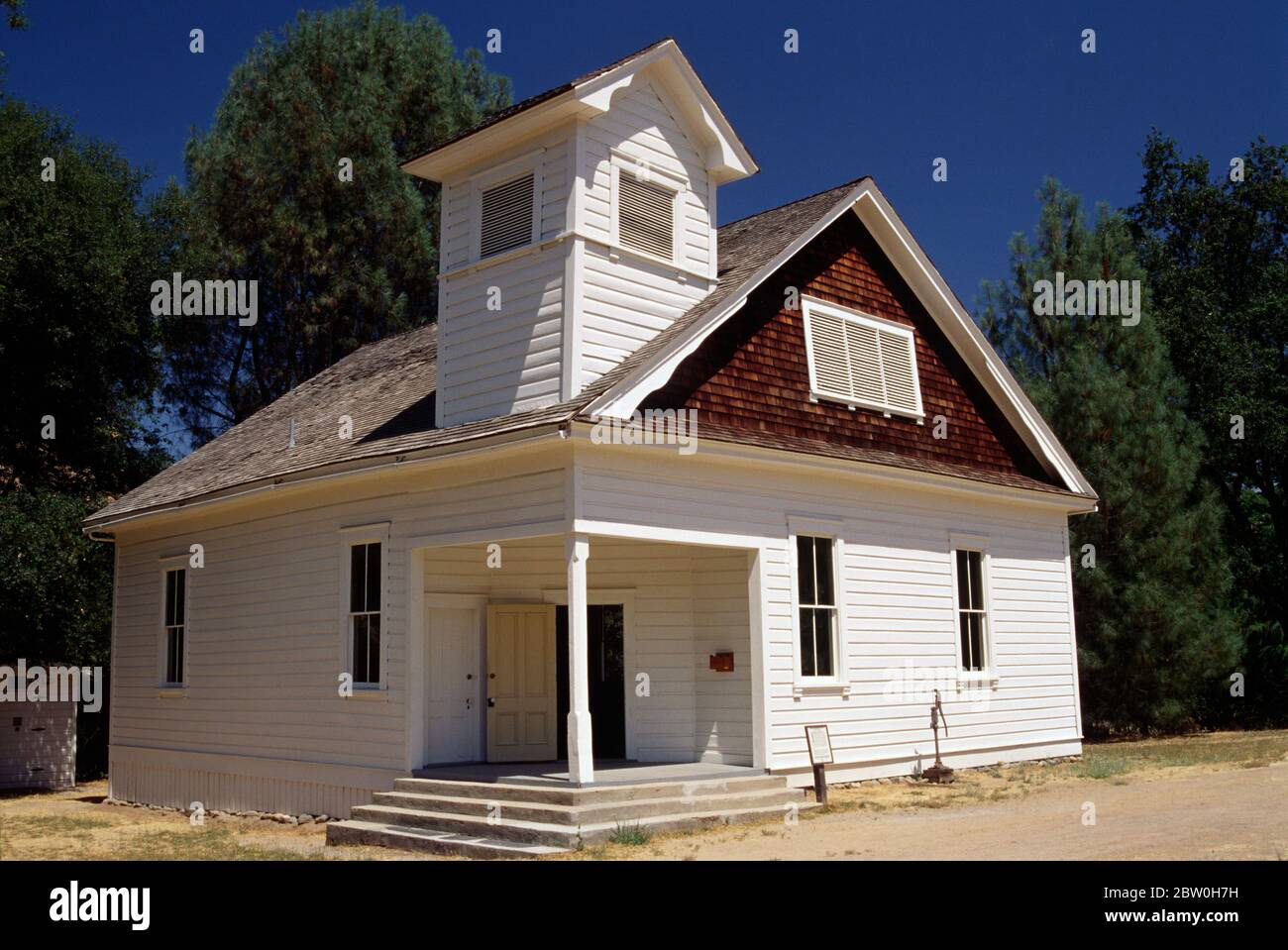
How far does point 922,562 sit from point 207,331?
85.3 ft

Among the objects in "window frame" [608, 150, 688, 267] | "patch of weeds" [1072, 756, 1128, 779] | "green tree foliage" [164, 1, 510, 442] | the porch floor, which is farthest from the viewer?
Answer: "green tree foliage" [164, 1, 510, 442]

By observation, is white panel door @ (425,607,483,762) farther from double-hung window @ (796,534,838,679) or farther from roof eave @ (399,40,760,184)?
roof eave @ (399,40,760,184)

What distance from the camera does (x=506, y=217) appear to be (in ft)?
51.8

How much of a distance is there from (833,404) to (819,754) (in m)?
4.71

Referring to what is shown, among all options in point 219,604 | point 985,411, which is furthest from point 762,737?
point 219,604

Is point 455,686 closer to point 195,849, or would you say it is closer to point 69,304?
point 195,849

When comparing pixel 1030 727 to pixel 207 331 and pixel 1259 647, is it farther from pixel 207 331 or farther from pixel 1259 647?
pixel 207 331

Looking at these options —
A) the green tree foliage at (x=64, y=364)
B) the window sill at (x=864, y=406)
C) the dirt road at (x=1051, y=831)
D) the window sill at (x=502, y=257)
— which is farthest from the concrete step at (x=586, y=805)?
the green tree foliage at (x=64, y=364)

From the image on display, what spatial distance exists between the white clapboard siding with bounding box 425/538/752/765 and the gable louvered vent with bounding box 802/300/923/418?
118 inches

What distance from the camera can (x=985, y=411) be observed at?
20.1 metres

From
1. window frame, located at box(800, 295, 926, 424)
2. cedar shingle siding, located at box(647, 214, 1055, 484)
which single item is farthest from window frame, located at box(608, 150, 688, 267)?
window frame, located at box(800, 295, 926, 424)

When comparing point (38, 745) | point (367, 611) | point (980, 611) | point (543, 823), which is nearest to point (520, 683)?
point (367, 611)

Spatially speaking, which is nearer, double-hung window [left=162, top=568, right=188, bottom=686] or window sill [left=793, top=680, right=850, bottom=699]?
window sill [left=793, top=680, right=850, bottom=699]

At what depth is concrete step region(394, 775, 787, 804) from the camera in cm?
1259
